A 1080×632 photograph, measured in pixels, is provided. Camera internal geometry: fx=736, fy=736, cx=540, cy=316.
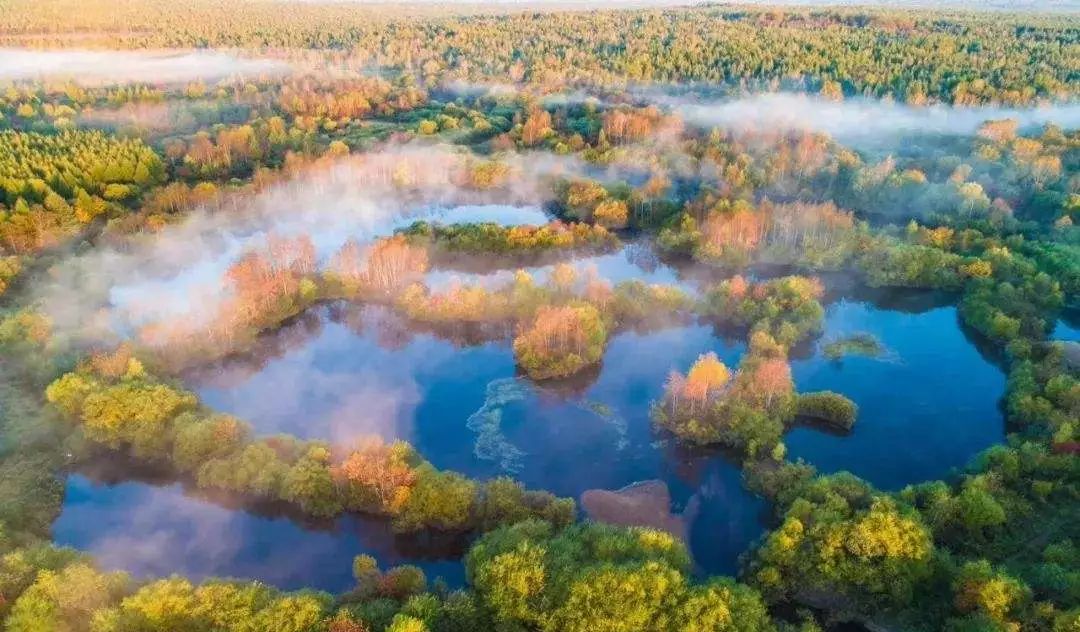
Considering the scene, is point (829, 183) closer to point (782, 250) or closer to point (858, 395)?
point (782, 250)

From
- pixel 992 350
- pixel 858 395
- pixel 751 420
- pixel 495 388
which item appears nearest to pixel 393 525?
pixel 495 388

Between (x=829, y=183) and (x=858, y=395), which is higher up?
(x=829, y=183)

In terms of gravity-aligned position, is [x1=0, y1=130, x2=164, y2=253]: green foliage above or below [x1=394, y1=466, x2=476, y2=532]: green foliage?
above

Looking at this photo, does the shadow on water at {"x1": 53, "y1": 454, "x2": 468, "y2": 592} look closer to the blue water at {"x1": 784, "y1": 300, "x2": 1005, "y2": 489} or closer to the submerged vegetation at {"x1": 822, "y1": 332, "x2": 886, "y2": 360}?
the blue water at {"x1": 784, "y1": 300, "x2": 1005, "y2": 489}

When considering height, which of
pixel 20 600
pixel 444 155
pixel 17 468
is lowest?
pixel 17 468

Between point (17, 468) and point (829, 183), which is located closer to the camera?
point (17, 468)

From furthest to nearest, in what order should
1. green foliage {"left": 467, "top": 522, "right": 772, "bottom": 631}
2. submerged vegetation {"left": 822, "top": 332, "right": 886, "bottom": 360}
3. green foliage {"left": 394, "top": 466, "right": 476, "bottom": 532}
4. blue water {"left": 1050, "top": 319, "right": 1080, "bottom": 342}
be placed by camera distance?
blue water {"left": 1050, "top": 319, "right": 1080, "bottom": 342}
submerged vegetation {"left": 822, "top": 332, "right": 886, "bottom": 360}
green foliage {"left": 394, "top": 466, "right": 476, "bottom": 532}
green foliage {"left": 467, "top": 522, "right": 772, "bottom": 631}

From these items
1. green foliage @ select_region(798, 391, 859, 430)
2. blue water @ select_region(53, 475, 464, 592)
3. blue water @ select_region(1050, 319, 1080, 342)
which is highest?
blue water @ select_region(1050, 319, 1080, 342)

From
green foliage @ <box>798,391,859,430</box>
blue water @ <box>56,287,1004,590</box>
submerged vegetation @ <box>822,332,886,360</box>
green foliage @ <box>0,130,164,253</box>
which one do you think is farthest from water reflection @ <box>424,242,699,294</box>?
green foliage @ <box>0,130,164,253</box>

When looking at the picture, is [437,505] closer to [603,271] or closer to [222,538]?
[222,538]
